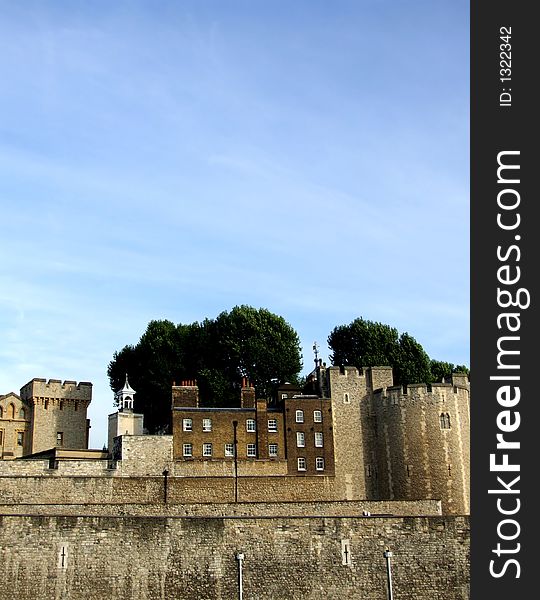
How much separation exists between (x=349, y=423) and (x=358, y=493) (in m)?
4.96

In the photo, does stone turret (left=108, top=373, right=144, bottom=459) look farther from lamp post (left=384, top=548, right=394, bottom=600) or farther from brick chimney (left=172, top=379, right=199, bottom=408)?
lamp post (left=384, top=548, right=394, bottom=600)

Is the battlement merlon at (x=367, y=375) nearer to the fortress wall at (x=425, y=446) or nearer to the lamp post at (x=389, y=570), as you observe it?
the fortress wall at (x=425, y=446)

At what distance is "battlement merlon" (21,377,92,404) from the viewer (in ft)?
222

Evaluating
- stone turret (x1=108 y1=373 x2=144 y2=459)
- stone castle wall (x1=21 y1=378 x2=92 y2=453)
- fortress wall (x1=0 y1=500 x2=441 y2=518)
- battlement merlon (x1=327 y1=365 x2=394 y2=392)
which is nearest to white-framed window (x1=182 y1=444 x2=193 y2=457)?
stone turret (x1=108 y1=373 x2=144 y2=459)

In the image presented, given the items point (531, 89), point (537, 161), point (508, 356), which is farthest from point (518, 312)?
point (531, 89)

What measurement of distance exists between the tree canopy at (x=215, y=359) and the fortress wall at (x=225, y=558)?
3488 cm

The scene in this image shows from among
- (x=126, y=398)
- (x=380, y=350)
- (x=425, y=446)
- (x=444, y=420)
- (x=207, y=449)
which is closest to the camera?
(x=207, y=449)

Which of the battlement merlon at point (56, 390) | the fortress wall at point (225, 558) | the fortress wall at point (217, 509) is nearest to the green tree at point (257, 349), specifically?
the battlement merlon at point (56, 390)

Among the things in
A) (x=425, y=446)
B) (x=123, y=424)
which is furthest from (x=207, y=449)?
(x=425, y=446)

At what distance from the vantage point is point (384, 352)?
259 ft

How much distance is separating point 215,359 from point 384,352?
1595 cm

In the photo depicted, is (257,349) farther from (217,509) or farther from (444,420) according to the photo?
(217,509)

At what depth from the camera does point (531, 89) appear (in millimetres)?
23547

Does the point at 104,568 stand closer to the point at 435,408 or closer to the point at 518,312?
the point at 518,312
